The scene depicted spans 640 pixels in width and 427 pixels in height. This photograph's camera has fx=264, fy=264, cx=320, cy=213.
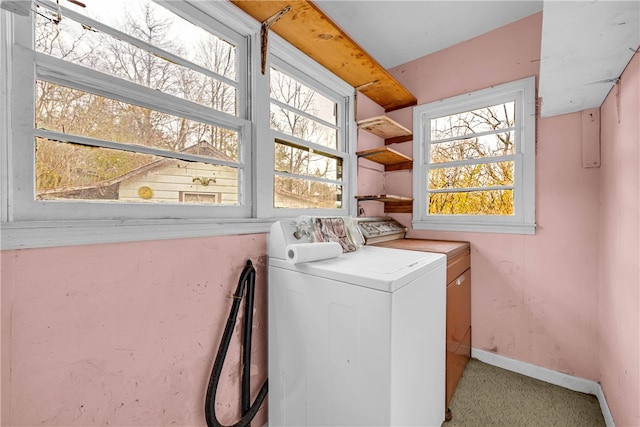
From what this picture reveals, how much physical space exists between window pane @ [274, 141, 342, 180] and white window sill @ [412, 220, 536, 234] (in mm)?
965

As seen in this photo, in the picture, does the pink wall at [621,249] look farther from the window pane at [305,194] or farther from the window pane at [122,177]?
the window pane at [122,177]

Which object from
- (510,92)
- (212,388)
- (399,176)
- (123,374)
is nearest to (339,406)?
(212,388)

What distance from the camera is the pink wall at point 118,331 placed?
881mm

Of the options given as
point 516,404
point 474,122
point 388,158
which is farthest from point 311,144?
point 516,404

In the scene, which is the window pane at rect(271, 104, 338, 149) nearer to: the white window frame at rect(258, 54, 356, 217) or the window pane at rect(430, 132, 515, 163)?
the white window frame at rect(258, 54, 356, 217)

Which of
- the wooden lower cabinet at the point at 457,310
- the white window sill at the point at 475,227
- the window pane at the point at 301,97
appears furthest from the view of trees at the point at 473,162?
the window pane at the point at 301,97

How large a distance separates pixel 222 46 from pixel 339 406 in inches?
78.3

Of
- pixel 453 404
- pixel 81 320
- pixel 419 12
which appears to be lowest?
pixel 453 404

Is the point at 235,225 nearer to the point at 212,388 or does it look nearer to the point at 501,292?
the point at 212,388

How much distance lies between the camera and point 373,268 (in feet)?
4.13

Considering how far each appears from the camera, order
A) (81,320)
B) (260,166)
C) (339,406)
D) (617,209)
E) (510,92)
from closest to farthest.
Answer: (81,320)
(339,406)
(617,209)
(260,166)
(510,92)

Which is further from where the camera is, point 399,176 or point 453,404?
point 399,176

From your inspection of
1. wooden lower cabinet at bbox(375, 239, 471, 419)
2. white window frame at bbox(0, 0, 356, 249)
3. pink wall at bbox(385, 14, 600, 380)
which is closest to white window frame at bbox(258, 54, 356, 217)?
white window frame at bbox(0, 0, 356, 249)

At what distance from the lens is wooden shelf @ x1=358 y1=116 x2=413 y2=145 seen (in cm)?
234
